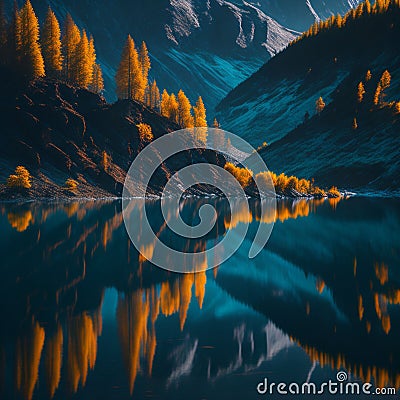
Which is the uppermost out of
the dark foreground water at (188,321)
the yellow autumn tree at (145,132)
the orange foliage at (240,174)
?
the yellow autumn tree at (145,132)

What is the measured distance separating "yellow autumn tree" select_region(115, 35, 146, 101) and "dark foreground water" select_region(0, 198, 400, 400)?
10229 cm

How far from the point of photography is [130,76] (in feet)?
493

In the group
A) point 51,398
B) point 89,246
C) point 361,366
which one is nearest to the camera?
point 51,398

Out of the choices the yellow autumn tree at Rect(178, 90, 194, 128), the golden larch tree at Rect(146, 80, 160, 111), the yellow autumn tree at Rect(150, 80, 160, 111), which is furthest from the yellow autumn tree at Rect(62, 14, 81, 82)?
the yellow autumn tree at Rect(150, 80, 160, 111)

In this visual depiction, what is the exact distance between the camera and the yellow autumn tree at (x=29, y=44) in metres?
124

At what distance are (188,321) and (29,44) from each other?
11175 centimetres

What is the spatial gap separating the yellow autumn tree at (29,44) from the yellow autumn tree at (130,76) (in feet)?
87.6

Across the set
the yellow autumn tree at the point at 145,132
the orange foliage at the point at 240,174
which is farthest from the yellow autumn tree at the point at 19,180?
the orange foliage at the point at 240,174

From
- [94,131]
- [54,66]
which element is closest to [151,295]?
[94,131]

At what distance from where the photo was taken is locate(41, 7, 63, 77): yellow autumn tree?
440 ft

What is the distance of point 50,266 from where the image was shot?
41.3 meters

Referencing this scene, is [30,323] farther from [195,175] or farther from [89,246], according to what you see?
[195,175]

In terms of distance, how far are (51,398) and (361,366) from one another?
40.1 ft

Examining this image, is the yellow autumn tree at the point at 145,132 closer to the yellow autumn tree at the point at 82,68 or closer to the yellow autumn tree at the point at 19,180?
the yellow autumn tree at the point at 82,68
